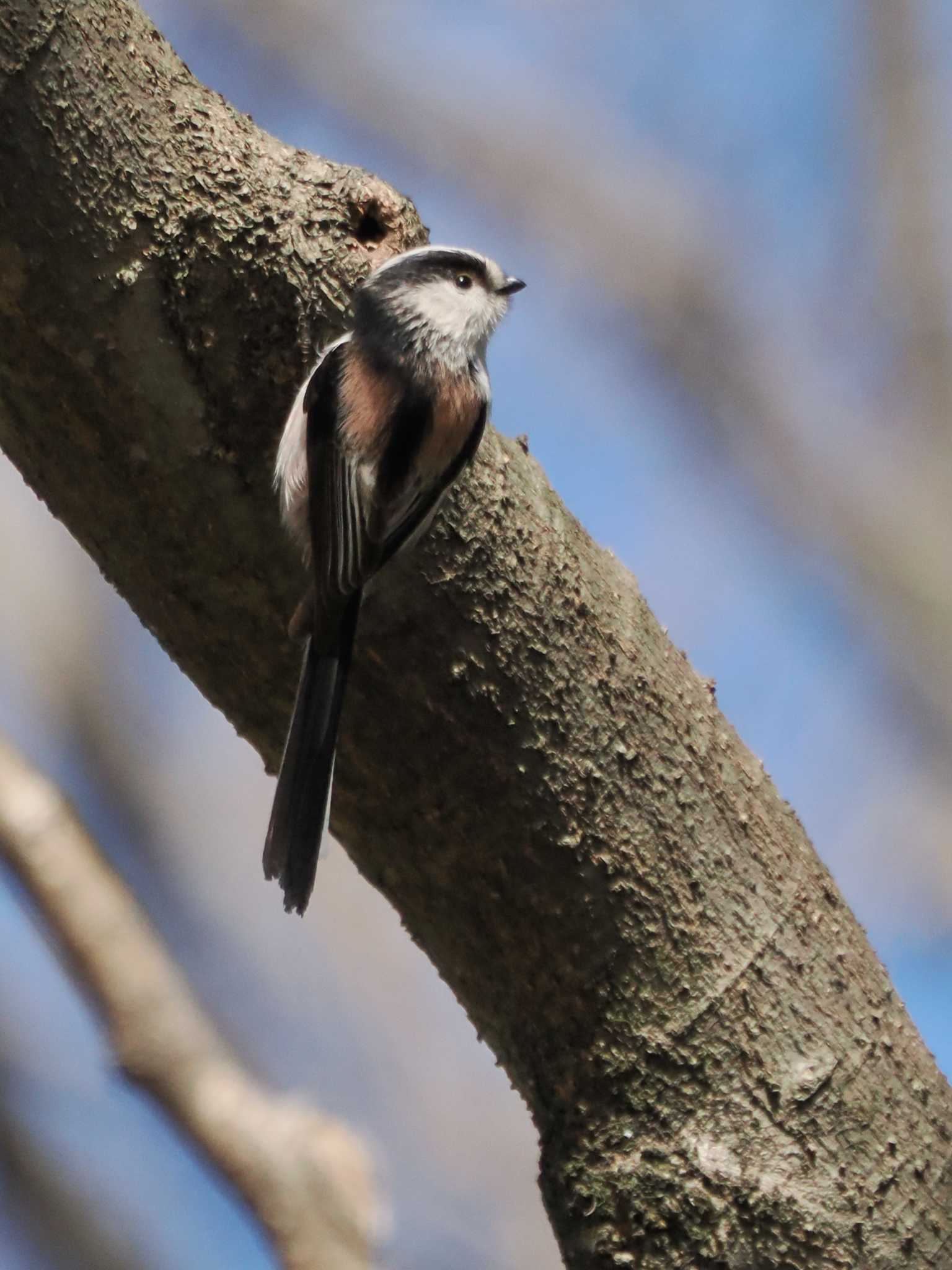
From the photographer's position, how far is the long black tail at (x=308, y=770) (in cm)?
206

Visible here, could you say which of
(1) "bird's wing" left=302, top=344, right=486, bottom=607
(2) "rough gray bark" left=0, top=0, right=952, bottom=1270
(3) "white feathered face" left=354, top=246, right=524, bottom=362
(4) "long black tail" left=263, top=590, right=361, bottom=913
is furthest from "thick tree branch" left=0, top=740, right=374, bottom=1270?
(3) "white feathered face" left=354, top=246, right=524, bottom=362

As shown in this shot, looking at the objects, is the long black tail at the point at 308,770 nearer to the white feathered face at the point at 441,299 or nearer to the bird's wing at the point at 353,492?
the bird's wing at the point at 353,492

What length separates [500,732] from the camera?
2.12 metres

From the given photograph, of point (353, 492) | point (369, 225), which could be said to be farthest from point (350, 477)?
point (369, 225)

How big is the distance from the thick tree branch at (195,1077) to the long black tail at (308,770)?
8.9 inches

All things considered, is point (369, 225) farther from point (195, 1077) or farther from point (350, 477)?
point (195, 1077)

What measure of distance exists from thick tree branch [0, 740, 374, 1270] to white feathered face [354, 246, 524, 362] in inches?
37.6

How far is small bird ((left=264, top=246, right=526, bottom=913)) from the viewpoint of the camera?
208 centimetres

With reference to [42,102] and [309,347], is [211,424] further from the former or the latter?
[42,102]

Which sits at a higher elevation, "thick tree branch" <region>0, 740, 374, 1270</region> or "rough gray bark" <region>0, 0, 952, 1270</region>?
"rough gray bark" <region>0, 0, 952, 1270</region>

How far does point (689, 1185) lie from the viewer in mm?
2102

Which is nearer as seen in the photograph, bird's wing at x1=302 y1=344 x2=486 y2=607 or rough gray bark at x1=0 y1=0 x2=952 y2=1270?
rough gray bark at x1=0 y1=0 x2=952 y2=1270

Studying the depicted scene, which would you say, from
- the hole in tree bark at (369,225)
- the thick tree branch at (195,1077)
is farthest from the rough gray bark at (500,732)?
the thick tree branch at (195,1077)

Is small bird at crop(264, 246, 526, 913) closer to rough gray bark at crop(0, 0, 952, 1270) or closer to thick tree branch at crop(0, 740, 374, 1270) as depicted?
rough gray bark at crop(0, 0, 952, 1270)
